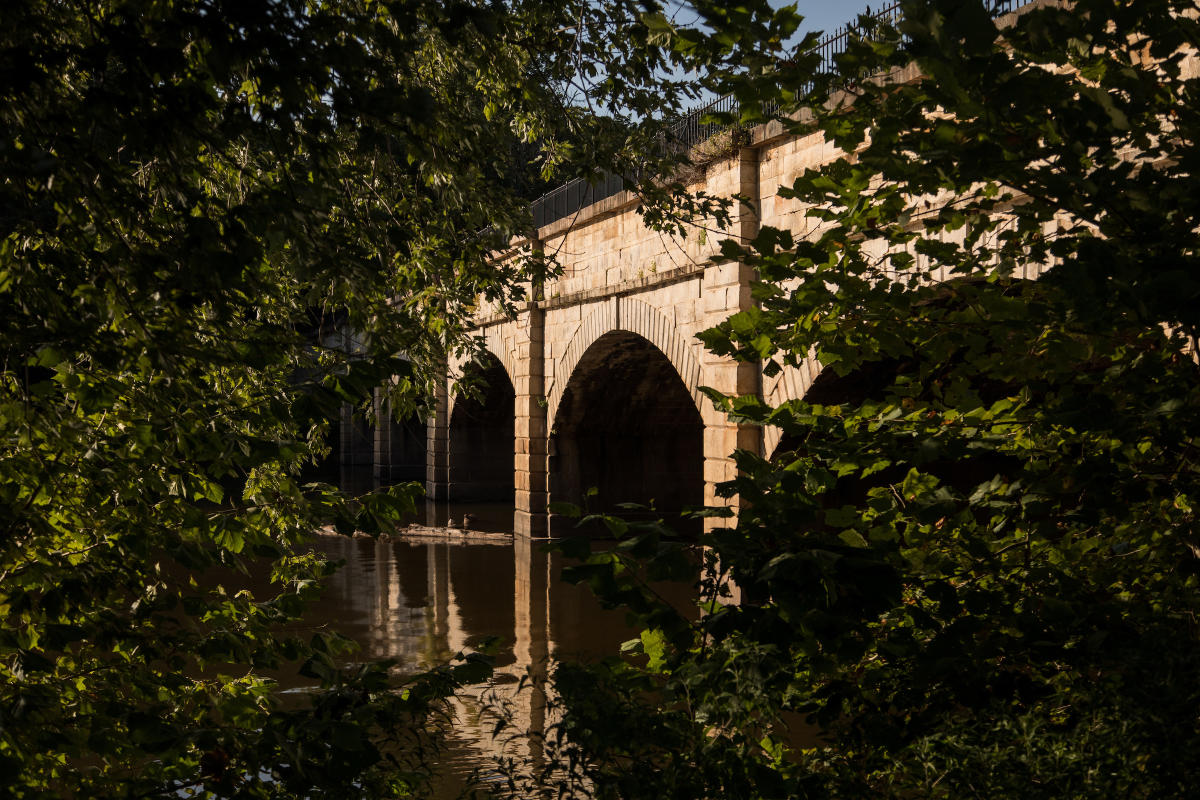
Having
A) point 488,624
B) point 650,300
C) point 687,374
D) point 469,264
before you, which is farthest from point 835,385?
point 469,264

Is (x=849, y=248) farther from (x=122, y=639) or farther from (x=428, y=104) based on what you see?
(x=122, y=639)

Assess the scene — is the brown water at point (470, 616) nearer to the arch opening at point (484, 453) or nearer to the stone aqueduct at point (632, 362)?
the stone aqueduct at point (632, 362)

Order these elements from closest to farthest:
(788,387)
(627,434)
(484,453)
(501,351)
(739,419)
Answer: (739,419)
(788,387)
(627,434)
(501,351)
(484,453)

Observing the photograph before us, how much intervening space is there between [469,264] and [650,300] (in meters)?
7.06

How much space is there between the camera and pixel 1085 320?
2371 millimetres

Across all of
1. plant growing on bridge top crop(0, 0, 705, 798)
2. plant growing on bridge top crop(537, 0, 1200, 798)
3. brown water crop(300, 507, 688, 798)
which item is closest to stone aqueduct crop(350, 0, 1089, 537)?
brown water crop(300, 507, 688, 798)

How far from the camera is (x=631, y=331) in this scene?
11.6 meters

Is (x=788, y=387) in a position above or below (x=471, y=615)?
above

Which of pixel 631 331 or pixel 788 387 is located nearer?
pixel 788 387

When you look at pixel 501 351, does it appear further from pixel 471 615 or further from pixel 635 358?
pixel 471 615

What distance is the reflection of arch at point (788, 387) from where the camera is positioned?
8193mm

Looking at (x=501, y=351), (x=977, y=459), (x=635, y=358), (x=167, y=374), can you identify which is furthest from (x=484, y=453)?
(x=167, y=374)

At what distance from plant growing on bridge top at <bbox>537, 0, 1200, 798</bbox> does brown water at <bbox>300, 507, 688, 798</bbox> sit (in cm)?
303

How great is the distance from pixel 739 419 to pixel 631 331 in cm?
874
